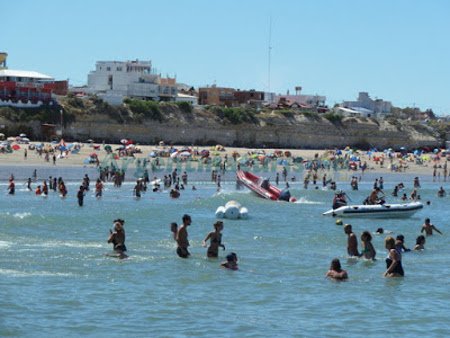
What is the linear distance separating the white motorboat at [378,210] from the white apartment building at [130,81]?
2387 inches

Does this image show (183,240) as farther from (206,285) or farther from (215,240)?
(206,285)

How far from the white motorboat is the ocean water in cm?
94

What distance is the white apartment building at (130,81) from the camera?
92.5 meters

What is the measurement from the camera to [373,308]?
16.1m

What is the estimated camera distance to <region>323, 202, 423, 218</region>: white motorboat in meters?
30.5

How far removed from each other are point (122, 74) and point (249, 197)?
178 feet

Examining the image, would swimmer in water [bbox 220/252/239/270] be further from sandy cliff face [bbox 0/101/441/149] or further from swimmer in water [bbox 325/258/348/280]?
sandy cliff face [bbox 0/101/441/149]

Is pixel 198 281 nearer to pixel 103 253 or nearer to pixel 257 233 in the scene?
pixel 103 253

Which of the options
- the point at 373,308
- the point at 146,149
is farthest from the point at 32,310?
the point at 146,149

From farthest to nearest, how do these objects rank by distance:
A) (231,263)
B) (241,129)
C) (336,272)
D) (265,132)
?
(265,132), (241,129), (231,263), (336,272)

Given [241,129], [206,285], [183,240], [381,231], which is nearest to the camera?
[206,285]

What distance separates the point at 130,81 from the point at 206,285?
Result: 76.6 metres

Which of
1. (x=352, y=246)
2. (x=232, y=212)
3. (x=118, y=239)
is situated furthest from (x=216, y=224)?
(x=232, y=212)

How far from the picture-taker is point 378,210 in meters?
30.6
